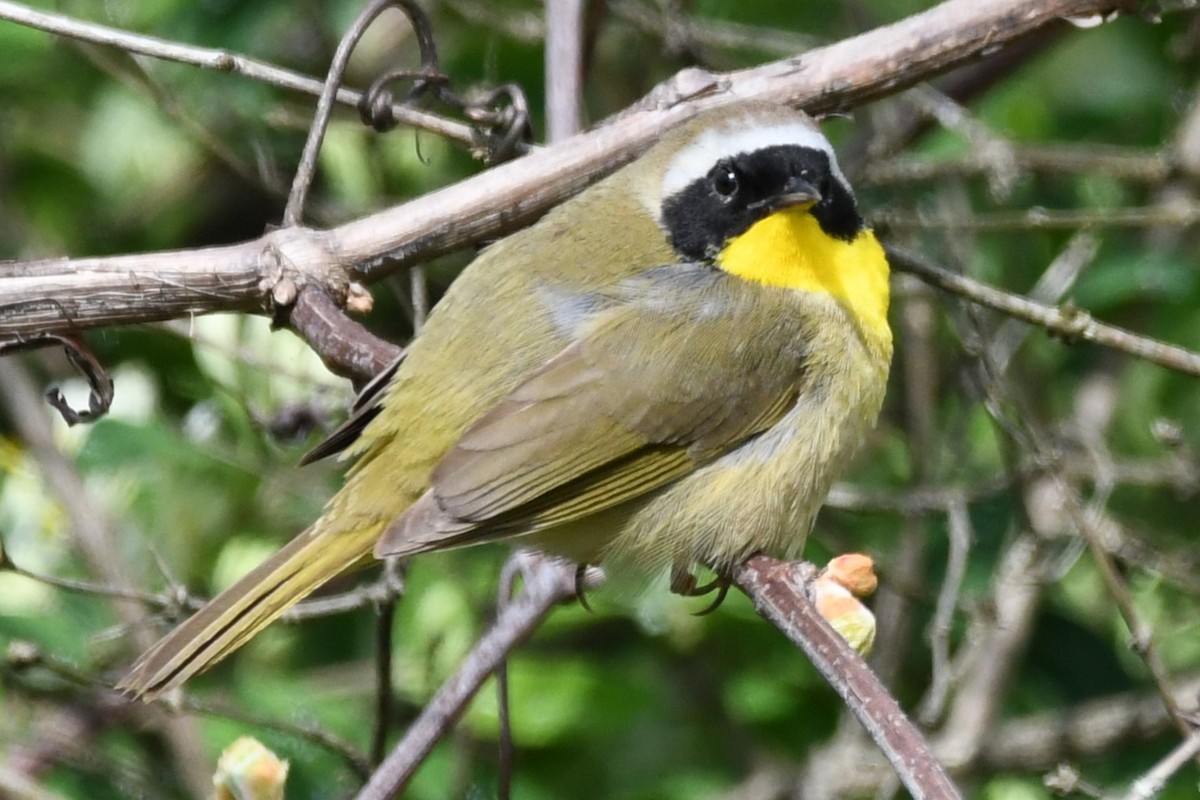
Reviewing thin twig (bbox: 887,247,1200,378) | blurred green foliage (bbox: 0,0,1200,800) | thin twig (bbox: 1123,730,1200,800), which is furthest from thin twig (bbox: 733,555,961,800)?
blurred green foliage (bbox: 0,0,1200,800)

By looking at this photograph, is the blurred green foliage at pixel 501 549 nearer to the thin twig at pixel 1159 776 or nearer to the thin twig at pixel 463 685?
the thin twig at pixel 463 685

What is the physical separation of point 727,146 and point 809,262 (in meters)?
0.31

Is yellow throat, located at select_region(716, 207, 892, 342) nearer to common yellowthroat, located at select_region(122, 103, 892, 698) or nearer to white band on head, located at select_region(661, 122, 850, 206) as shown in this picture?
common yellowthroat, located at select_region(122, 103, 892, 698)

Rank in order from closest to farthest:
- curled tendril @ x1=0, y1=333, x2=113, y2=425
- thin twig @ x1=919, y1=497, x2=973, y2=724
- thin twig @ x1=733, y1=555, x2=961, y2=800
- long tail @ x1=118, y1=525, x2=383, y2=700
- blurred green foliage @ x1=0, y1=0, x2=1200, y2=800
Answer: thin twig @ x1=733, y1=555, x2=961, y2=800 → curled tendril @ x1=0, y1=333, x2=113, y2=425 → long tail @ x1=118, y1=525, x2=383, y2=700 → thin twig @ x1=919, y1=497, x2=973, y2=724 → blurred green foliage @ x1=0, y1=0, x2=1200, y2=800

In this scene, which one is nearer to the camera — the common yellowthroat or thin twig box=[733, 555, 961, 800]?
thin twig box=[733, 555, 961, 800]

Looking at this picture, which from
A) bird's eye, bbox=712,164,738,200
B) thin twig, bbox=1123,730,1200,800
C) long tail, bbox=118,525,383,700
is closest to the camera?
thin twig, bbox=1123,730,1200,800

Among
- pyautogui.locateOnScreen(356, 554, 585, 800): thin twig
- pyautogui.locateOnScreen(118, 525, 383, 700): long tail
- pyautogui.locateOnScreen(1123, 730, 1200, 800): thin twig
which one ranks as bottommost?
pyautogui.locateOnScreen(1123, 730, 1200, 800): thin twig

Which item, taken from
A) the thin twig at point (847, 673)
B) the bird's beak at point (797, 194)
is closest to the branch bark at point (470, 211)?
the bird's beak at point (797, 194)

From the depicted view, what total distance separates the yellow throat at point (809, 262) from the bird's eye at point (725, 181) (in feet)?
0.27

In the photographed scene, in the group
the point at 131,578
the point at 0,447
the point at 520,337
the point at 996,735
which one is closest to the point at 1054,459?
the point at 996,735

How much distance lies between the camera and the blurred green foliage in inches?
142

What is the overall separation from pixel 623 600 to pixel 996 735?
1.19 meters

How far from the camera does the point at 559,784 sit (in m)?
3.69

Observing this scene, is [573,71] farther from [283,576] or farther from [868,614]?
[868,614]
